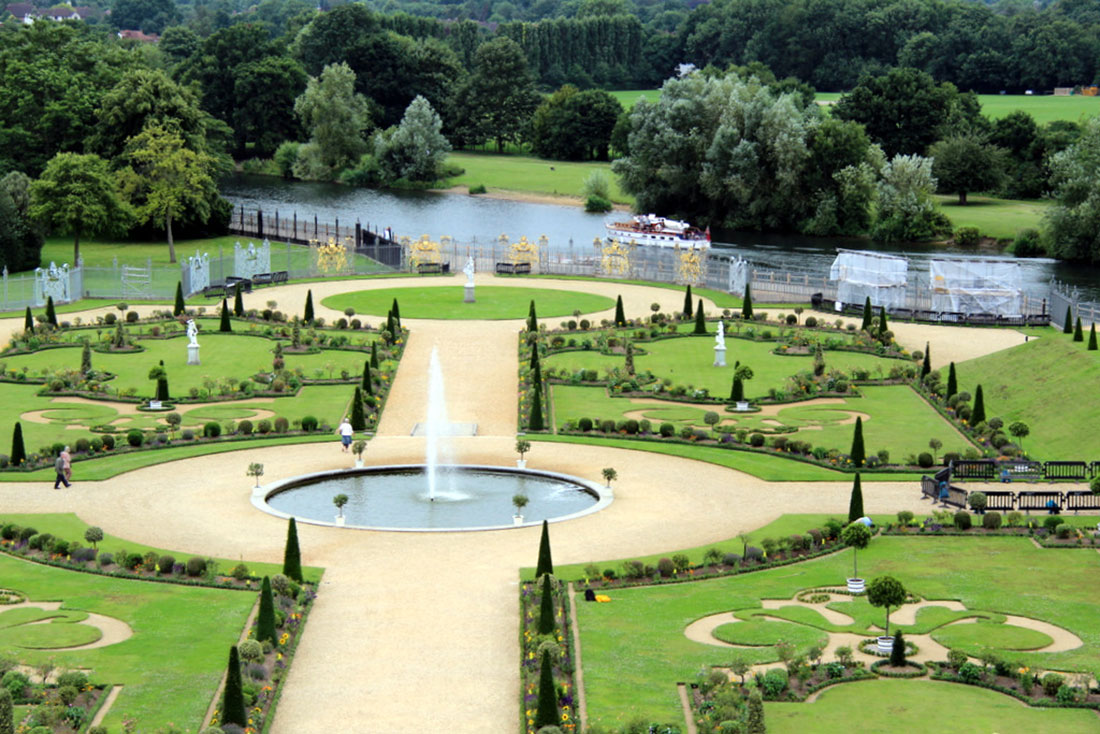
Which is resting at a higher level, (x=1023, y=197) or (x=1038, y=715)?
(x=1023, y=197)

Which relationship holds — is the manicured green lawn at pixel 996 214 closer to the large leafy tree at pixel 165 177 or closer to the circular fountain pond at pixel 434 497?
the large leafy tree at pixel 165 177

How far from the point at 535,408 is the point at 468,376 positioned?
9740 mm

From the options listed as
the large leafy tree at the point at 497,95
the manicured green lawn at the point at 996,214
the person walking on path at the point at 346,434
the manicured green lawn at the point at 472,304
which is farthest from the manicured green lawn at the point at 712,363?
the large leafy tree at the point at 497,95

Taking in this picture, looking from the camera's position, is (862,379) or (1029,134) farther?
(1029,134)

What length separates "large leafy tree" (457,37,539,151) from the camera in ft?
583

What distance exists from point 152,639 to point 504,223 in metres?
104

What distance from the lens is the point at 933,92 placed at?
145 meters

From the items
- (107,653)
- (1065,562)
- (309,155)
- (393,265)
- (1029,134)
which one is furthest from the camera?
(309,155)

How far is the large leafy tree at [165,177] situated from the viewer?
115250mm

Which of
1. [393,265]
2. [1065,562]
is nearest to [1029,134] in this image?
[393,265]

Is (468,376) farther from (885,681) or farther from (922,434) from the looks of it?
(885,681)

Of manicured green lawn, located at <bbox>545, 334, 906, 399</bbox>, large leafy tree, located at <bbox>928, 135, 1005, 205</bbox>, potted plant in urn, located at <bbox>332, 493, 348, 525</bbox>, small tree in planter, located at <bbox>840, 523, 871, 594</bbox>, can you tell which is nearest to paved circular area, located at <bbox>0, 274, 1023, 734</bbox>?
potted plant in urn, located at <bbox>332, 493, 348, 525</bbox>

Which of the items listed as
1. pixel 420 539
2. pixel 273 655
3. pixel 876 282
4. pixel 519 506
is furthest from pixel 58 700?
pixel 876 282

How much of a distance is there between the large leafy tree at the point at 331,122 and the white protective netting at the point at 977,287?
3304 inches
